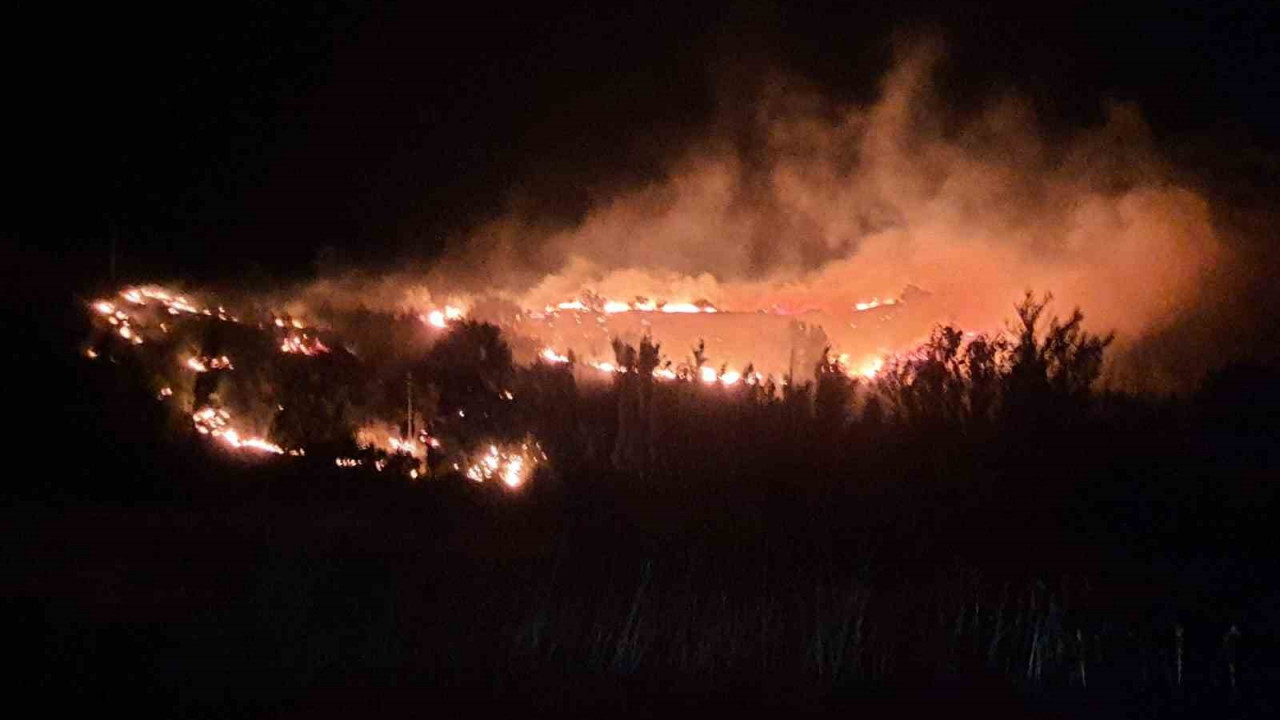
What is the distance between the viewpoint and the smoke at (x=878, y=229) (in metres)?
9.33

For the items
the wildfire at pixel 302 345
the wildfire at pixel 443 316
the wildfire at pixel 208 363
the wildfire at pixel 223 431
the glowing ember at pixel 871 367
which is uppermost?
the wildfire at pixel 443 316

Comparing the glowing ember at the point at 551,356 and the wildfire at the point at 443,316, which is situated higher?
the wildfire at the point at 443,316

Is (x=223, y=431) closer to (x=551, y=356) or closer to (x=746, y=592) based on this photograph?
(x=551, y=356)

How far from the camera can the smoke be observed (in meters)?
9.33

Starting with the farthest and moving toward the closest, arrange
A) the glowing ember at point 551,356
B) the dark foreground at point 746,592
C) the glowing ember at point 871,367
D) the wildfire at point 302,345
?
the wildfire at point 302,345, the glowing ember at point 551,356, the glowing ember at point 871,367, the dark foreground at point 746,592

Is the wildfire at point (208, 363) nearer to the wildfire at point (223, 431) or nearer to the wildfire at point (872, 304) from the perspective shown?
the wildfire at point (223, 431)

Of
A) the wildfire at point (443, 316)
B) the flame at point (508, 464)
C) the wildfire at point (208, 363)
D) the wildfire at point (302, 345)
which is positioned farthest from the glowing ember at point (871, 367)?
the wildfire at point (208, 363)

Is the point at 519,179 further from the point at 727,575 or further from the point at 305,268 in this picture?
the point at 727,575

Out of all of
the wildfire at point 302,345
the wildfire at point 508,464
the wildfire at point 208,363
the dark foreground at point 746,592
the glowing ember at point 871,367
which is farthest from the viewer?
the wildfire at point 302,345

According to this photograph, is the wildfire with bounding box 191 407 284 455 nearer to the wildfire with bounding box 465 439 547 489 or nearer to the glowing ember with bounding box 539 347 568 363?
the wildfire with bounding box 465 439 547 489

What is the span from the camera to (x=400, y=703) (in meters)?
5.76

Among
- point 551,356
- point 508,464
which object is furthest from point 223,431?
point 508,464

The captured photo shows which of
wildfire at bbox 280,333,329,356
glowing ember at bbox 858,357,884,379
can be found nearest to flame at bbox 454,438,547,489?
wildfire at bbox 280,333,329,356

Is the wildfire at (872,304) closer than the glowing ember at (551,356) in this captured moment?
No
